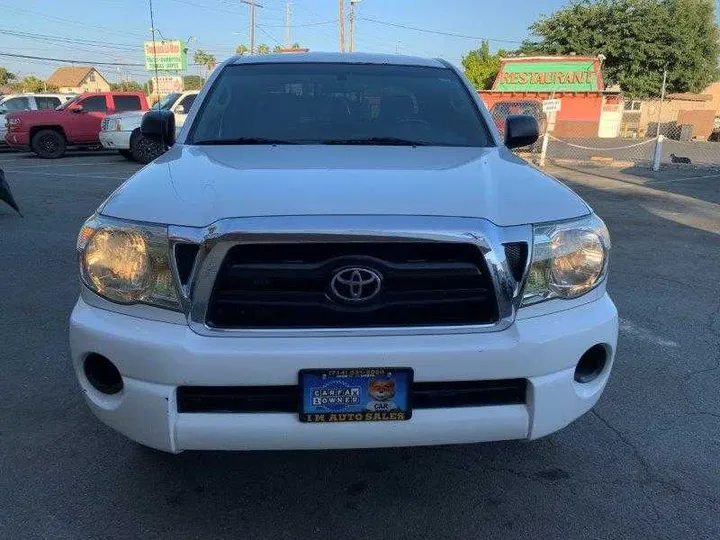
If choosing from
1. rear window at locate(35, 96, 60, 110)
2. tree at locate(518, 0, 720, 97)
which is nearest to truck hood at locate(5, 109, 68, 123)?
rear window at locate(35, 96, 60, 110)

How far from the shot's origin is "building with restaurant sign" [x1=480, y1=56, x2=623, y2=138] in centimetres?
3306

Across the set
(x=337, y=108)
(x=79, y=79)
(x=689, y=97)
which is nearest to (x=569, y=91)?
(x=689, y=97)

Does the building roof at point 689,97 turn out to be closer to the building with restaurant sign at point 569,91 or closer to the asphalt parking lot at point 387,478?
the building with restaurant sign at point 569,91

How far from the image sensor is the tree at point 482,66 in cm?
5362

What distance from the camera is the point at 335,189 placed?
2.29m

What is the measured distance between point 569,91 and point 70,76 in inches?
3297

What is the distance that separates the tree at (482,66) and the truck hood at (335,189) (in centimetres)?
5033

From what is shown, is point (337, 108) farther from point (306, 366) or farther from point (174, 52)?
point (174, 52)

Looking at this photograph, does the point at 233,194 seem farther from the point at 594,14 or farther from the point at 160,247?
the point at 594,14

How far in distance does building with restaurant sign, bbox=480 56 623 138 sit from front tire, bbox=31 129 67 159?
22.1 metres

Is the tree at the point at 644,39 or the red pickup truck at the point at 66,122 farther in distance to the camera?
the tree at the point at 644,39

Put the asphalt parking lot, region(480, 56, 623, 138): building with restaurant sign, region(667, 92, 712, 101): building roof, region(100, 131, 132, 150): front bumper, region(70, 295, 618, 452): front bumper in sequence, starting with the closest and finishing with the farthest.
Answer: region(70, 295, 618, 452): front bumper
the asphalt parking lot
region(100, 131, 132, 150): front bumper
region(480, 56, 623, 138): building with restaurant sign
region(667, 92, 712, 101): building roof

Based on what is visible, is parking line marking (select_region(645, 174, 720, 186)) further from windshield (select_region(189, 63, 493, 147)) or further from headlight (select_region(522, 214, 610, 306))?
headlight (select_region(522, 214, 610, 306))

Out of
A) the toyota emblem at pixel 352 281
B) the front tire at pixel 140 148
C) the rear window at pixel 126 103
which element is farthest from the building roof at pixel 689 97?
the toyota emblem at pixel 352 281
